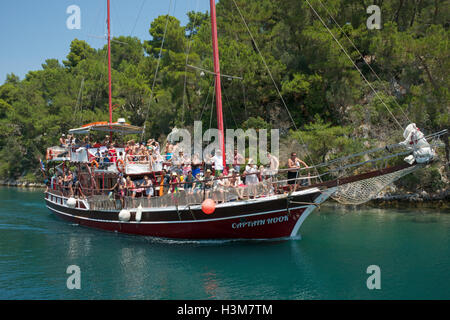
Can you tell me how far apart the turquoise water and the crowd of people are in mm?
2305

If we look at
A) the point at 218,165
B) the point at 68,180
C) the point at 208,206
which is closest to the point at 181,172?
the point at 218,165

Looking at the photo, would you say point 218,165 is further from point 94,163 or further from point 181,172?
point 94,163

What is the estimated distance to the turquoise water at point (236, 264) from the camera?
431 inches

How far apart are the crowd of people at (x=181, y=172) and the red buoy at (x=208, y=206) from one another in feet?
2.87

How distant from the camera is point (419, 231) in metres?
18.3

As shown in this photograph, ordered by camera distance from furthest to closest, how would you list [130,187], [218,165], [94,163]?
1. [94,163]
2. [130,187]
3. [218,165]

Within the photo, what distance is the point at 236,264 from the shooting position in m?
13.3

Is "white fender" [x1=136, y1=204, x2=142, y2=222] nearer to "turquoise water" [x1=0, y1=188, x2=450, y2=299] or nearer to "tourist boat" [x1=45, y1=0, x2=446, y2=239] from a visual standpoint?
"tourist boat" [x1=45, y1=0, x2=446, y2=239]

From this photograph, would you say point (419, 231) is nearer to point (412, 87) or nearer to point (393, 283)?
point (393, 283)

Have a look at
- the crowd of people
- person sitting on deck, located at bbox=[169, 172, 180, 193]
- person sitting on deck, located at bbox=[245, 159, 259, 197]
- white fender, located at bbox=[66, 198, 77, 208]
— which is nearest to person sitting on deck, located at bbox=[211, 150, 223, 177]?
the crowd of people

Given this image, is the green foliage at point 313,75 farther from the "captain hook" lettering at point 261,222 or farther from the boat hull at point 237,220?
the "captain hook" lettering at point 261,222

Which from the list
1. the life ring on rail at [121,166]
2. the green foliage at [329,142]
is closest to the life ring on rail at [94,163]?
the life ring on rail at [121,166]

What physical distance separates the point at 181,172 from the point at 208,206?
3.68 m

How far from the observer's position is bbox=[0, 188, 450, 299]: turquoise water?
10953mm
